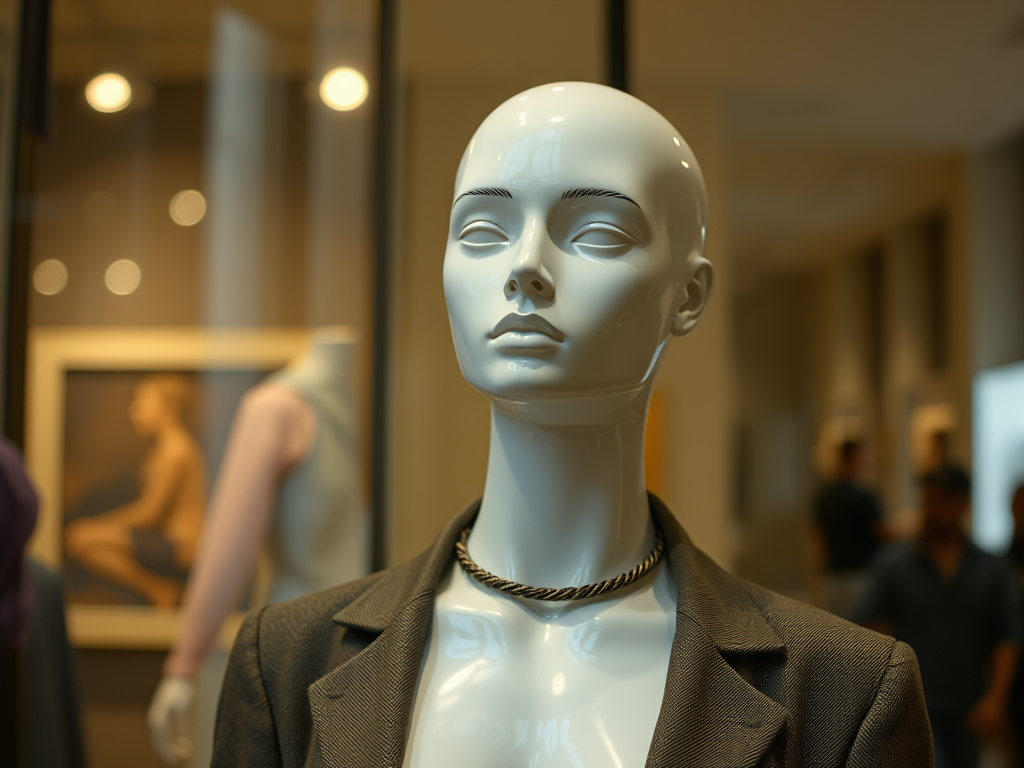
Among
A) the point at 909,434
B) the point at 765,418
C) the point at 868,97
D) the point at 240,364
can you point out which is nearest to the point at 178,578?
the point at 240,364

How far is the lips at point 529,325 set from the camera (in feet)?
3.64

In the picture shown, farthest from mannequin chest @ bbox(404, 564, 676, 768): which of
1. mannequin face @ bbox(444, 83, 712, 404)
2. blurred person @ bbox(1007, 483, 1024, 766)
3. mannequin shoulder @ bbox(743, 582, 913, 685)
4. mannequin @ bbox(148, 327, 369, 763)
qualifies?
blurred person @ bbox(1007, 483, 1024, 766)

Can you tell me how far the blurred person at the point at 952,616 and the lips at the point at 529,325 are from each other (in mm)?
2687

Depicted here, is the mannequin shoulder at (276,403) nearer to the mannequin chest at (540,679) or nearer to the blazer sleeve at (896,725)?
the mannequin chest at (540,679)

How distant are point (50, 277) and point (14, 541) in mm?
1520

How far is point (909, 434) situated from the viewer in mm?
7324

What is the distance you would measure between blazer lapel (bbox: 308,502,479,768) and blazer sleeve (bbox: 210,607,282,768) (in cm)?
9

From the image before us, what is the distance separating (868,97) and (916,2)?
1.19m

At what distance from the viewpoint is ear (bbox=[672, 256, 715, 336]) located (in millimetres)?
1270

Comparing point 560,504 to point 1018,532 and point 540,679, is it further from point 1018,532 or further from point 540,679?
point 1018,532

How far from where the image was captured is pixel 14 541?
1838 mm

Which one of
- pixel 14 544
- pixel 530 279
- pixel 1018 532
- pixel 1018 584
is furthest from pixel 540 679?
pixel 1018 532

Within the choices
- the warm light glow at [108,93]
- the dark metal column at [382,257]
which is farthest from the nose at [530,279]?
the warm light glow at [108,93]

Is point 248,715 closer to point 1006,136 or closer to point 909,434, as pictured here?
point 1006,136
